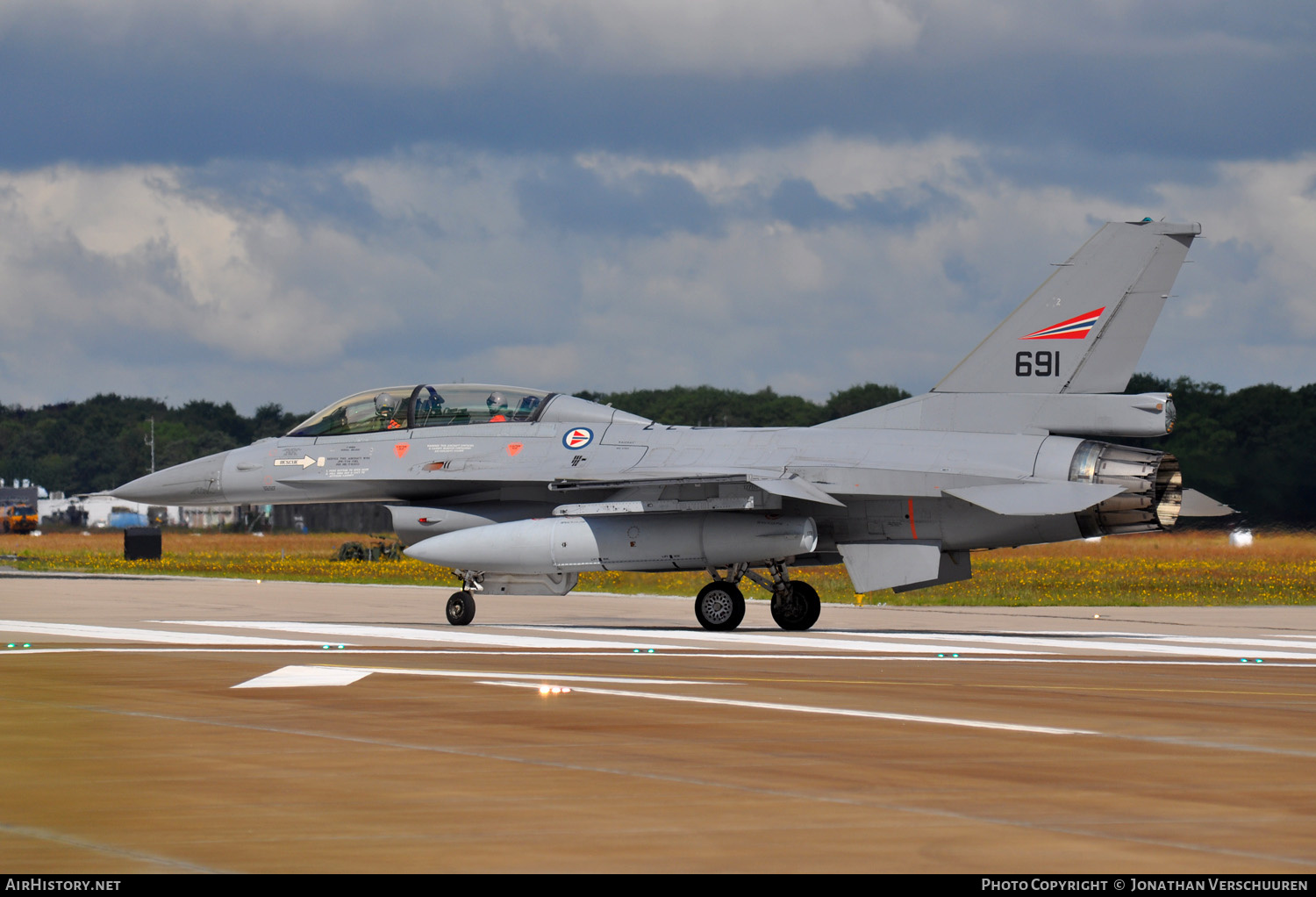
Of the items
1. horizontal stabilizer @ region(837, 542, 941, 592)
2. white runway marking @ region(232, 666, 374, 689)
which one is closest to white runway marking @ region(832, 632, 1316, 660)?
horizontal stabilizer @ region(837, 542, 941, 592)

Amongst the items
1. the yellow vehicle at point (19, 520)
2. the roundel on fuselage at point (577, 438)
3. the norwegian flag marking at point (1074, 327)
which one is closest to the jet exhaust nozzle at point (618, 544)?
the roundel on fuselage at point (577, 438)

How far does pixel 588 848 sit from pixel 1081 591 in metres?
27.9

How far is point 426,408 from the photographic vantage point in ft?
74.0

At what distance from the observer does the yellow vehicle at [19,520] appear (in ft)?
A: 323

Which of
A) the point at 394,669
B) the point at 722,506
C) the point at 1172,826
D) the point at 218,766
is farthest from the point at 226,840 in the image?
the point at 722,506

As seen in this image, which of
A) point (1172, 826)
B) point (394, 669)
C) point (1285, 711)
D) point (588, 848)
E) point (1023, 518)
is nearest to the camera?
point (588, 848)

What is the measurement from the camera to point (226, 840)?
19.6ft

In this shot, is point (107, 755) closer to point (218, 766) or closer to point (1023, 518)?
point (218, 766)

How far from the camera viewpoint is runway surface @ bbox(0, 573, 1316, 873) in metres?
5.85

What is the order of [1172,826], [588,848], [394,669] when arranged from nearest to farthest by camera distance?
1. [588,848]
2. [1172,826]
3. [394,669]

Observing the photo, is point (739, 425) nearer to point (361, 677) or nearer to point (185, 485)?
point (185, 485)

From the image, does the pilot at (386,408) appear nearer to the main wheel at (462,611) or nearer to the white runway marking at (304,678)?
the main wheel at (462,611)

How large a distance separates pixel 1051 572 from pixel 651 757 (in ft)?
104

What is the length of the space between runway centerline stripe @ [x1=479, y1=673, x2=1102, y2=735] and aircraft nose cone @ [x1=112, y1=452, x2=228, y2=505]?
1230cm
